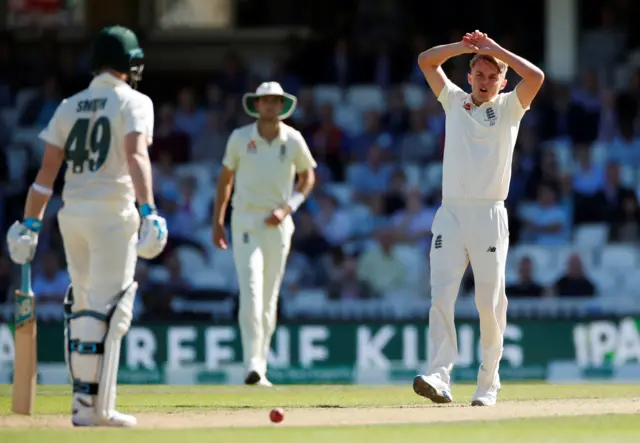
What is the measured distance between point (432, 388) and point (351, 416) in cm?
55

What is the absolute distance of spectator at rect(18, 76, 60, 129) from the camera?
18359mm

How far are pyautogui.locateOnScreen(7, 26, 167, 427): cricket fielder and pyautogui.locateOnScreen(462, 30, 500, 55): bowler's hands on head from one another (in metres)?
1.86

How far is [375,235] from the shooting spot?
16094 mm

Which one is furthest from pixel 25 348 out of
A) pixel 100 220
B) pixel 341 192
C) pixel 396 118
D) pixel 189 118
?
pixel 189 118

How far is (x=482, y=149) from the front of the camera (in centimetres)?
824

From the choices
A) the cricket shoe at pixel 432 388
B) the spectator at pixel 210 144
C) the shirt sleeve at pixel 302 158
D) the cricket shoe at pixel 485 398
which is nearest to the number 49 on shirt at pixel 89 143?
the cricket shoe at pixel 432 388

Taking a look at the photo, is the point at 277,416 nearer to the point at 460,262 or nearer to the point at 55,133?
the point at 460,262

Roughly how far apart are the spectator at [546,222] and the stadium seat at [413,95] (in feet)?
7.68

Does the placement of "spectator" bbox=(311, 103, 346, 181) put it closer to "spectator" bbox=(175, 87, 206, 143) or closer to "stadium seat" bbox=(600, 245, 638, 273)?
"spectator" bbox=(175, 87, 206, 143)

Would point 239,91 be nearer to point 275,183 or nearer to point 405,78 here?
point 405,78

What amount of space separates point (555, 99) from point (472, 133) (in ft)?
31.9

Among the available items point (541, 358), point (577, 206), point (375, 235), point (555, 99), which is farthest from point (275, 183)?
point (555, 99)

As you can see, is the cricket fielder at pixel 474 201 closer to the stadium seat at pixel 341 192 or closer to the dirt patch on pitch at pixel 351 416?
the dirt patch on pitch at pixel 351 416

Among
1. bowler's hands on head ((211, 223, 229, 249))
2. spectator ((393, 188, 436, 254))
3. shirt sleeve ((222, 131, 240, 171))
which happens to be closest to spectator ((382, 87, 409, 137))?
spectator ((393, 188, 436, 254))
